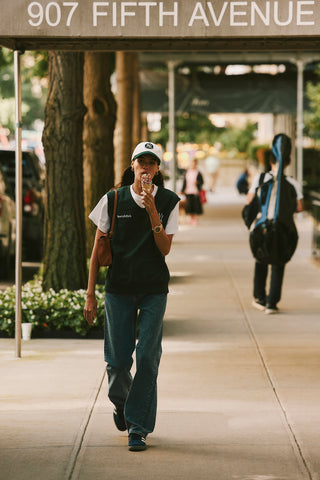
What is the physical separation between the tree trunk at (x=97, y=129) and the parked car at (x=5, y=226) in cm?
119

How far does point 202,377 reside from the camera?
7.58 m

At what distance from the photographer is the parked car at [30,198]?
16531mm

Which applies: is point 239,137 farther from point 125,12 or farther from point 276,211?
point 125,12

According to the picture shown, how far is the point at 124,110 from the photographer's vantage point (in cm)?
2017

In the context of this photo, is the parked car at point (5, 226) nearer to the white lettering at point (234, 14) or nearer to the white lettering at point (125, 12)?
the white lettering at point (125, 12)

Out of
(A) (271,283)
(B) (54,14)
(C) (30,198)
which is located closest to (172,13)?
(B) (54,14)

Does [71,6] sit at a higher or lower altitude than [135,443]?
higher

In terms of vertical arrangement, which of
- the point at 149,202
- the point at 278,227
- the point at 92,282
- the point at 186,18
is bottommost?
the point at 278,227

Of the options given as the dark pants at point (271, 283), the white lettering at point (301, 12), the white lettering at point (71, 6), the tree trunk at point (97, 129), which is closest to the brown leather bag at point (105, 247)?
the white lettering at point (71, 6)

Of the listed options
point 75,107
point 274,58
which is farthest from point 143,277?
point 274,58

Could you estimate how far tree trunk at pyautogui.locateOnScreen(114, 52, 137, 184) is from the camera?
19578 mm

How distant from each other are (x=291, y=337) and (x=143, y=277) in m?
4.11

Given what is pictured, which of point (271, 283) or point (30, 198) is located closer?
point (271, 283)

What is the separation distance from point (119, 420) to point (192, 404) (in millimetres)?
960
